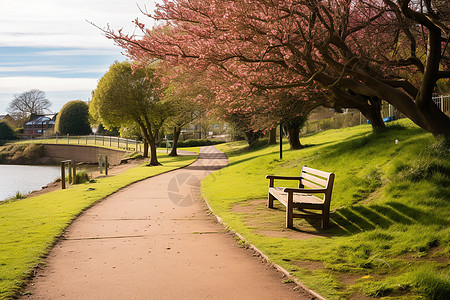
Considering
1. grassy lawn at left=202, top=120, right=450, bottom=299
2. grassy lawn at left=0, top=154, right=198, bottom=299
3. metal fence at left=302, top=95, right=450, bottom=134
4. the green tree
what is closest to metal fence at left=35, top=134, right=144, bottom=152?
the green tree

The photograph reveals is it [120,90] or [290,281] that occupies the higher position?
[120,90]

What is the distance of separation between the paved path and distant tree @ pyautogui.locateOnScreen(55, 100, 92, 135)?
Answer: 6559 cm

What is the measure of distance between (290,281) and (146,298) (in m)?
1.85

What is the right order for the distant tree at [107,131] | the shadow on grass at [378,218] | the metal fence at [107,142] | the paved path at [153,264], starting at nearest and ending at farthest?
the paved path at [153,264], the shadow on grass at [378,218], the metal fence at [107,142], the distant tree at [107,131]

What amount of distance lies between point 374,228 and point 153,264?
403 cm

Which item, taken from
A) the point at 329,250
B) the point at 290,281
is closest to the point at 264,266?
the point at 290,281

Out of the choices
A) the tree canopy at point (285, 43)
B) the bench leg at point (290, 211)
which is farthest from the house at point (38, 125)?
the bench leg at point (290, 211)

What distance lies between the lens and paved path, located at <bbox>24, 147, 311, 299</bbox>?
472 centimetres

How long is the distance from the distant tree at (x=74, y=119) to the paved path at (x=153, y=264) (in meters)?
65.6

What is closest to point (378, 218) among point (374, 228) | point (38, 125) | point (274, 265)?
point (374, 228)

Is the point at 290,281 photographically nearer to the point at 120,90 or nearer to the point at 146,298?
the point at 146,298

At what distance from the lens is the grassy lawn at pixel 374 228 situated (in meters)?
4.79

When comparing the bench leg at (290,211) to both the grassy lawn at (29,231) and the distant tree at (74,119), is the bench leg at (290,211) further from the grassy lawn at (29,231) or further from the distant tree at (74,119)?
the distant tree at (74,119)

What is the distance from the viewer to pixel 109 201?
12.5 metres
